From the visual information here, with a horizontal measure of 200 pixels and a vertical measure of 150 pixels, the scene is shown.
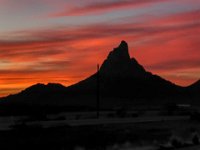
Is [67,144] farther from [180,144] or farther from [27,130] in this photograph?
[27,130]

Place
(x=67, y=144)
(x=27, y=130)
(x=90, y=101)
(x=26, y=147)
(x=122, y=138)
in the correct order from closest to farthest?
(x=26, y=147) → (x=67, y=144) → (x=122, y=138) → (x=27, y=130) → (x=90, y=101)

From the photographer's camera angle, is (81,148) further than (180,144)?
No

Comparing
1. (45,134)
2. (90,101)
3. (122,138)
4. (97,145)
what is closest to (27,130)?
(45,134)

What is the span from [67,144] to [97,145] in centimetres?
189

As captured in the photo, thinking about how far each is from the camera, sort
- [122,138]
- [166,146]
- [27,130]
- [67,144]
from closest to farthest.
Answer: [67,144]
[166,146]
[122,138]
[27,130]

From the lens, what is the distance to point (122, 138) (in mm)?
39031

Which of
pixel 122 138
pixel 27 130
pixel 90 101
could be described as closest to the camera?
pixel 122 138

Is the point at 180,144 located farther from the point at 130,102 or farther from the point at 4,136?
the point at 130,102

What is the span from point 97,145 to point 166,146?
519cm

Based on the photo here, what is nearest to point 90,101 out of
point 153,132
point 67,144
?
point 153,132

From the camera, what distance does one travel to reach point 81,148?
32.0 meters

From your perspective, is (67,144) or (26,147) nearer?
(26,147)

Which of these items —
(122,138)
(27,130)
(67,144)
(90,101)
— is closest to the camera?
(67,144)

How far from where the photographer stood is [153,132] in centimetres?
4709
